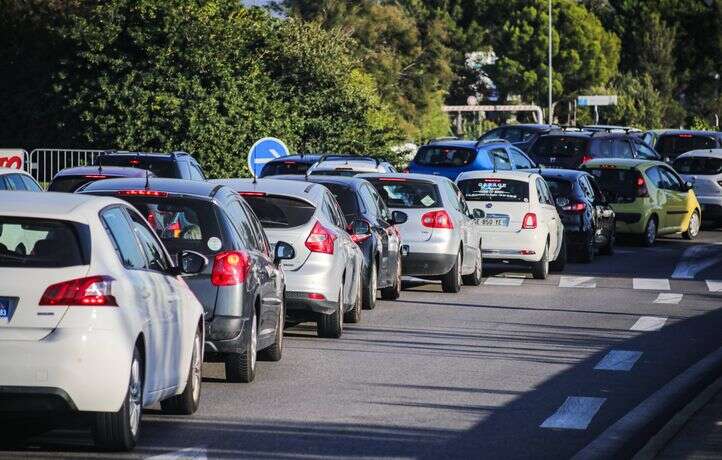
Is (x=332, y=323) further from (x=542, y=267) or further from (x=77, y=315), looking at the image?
(x=542, y=267)

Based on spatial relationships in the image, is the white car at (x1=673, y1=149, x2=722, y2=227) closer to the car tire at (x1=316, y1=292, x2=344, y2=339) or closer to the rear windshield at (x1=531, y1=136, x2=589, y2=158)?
the rear windshield at (x1=531, y1=136, x2=589, y2=158)

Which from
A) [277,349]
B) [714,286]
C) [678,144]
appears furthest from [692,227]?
[277,349]

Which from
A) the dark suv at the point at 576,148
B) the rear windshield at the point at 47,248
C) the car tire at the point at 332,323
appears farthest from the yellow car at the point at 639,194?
the rear windshield at the point at 47,248

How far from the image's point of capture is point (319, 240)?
16.2 meters

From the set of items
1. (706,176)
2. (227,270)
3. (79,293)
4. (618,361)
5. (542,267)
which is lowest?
(706,176)

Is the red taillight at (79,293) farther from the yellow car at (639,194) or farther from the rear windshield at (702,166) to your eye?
the rear windshield at (702,166)

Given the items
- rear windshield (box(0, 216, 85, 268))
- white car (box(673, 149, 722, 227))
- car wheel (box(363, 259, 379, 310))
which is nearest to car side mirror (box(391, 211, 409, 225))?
car wheel (box(363, 259, 379, 310))

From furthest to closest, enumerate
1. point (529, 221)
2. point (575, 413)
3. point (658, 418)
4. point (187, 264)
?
point (529, 221) → point (575, 413) → point (658, 418) → point (187, 264)

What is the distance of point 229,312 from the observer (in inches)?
496

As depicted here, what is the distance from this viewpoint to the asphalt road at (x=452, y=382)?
10.3 meters

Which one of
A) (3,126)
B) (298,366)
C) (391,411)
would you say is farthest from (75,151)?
(391,411)

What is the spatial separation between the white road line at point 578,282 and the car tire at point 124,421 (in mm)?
15500

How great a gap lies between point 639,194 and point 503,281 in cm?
875

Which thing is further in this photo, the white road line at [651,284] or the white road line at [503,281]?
the white road line at [503,281]
